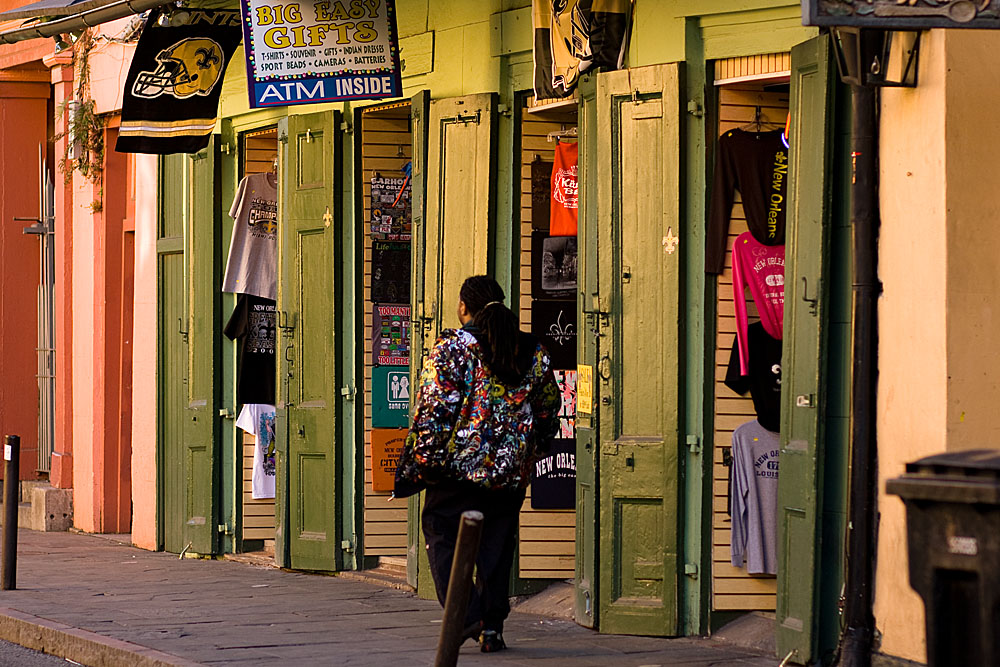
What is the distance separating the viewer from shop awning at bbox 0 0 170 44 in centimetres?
1112

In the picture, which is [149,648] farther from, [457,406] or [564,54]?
[564,54]

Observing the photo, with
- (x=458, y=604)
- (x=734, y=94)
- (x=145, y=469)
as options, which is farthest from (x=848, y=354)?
(x=145, y=469)

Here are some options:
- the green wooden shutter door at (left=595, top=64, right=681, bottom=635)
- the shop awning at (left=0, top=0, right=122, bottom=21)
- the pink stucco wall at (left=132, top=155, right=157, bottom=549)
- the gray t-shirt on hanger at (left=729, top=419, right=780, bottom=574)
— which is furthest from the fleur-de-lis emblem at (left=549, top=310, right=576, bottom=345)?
the pink stucco wall at (left=132, top=155, right=157, bottom=549)

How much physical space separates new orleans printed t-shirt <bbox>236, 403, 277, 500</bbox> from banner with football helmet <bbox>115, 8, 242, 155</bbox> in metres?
2.02

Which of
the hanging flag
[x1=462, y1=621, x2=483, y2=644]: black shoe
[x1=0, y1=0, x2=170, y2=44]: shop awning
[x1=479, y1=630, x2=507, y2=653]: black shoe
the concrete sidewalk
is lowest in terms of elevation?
the concrete sidewalk

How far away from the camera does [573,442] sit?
10.1 m

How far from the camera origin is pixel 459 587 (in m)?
5.99

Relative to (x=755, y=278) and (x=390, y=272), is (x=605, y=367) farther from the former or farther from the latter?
(x=390, y=272)

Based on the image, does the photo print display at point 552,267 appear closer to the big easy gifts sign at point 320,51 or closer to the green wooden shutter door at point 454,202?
the green wooden shutter door at point 454,202

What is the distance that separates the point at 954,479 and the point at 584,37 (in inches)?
179

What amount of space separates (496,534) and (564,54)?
2.67 metres

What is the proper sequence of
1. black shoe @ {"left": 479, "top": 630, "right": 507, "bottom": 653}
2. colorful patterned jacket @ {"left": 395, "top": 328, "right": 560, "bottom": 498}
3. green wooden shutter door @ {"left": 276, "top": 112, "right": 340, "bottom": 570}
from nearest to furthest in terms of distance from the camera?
colorful patterned jacket @ {"left": 395, "top": 328, "right": 560, "bottom": 498}, black shoe @ {"left": 479, "top": 630, "right": 507, "bottom": 653}, green wooden shutter door @ {"left": 276, "top": 112, "right": 340, "bottom": 570}

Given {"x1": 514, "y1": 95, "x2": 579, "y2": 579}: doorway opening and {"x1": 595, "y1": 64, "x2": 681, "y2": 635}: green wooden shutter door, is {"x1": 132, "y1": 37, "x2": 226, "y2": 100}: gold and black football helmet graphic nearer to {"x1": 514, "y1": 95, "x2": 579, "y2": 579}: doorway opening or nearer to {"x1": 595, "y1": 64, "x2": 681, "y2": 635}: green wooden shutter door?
{"x1": 514, "y1": 95, "x2": 579, "y2": 579}: doorway opening

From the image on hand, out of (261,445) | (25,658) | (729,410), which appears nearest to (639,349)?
(729,410)
